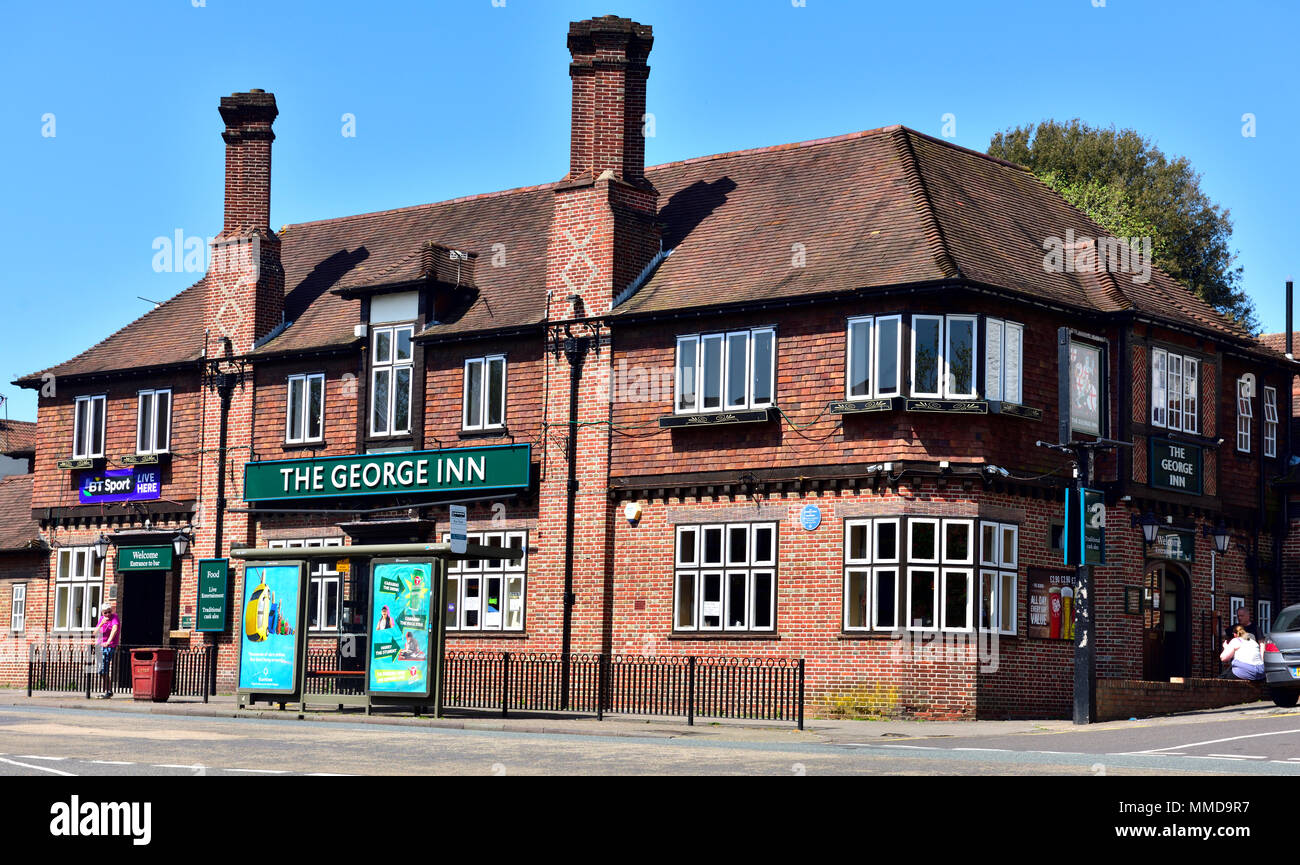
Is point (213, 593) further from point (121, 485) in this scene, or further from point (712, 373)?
point (712, 373)

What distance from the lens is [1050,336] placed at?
31.1 meters

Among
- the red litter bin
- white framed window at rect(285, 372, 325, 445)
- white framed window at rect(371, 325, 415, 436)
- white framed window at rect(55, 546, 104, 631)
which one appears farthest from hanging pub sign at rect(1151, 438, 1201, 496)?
white framed window at rect(55, 546, 104, 631)

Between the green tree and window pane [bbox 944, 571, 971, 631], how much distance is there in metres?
27.1

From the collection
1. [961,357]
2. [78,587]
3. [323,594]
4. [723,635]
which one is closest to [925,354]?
[961,357]

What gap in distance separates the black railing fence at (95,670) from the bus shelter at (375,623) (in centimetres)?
320

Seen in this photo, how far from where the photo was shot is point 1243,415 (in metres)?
35.4

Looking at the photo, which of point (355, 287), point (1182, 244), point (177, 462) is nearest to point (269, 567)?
point (355, 287)

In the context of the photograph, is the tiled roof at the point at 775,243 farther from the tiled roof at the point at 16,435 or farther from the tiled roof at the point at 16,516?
the tiled roof at the point at 16,435

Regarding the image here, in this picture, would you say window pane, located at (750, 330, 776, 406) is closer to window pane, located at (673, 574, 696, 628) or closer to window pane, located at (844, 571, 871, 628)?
window pane, located at (673, 574, 696, 628)

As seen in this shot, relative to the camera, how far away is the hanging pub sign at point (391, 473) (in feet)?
111

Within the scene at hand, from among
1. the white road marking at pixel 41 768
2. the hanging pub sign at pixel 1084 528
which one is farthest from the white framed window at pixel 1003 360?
the white road marking at pixel 41 768

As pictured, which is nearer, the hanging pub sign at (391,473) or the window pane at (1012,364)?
the window pane at (1012,364)

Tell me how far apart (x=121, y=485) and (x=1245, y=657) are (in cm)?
2514

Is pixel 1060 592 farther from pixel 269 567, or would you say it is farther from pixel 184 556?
pixel 184 556
